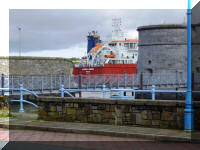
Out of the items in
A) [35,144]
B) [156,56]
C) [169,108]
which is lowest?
[35,144]

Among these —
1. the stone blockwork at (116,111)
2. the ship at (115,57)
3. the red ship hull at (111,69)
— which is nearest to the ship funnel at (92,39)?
the ship at (115,57)

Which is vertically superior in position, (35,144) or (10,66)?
(10,66)

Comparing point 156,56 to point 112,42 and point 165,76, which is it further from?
point 112,42

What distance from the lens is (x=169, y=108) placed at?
11.1 m

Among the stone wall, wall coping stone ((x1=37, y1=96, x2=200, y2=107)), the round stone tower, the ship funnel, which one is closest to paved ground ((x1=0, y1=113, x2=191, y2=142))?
wall coping stone ((x1=37, y1=96, x2=200, y2=107))

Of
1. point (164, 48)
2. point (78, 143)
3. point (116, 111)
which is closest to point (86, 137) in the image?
point (78, 143)

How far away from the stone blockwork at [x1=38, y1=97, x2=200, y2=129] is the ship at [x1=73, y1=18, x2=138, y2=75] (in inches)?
2464

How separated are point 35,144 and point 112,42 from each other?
7795cm

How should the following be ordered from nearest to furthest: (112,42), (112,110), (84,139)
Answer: (84,139), (112,110), (112,42)

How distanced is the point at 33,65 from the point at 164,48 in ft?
55.4

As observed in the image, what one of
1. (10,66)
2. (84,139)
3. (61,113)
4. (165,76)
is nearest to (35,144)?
(84,139)

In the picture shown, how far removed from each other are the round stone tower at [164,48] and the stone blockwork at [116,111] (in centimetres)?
3841

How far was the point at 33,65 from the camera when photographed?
44344 millimetres

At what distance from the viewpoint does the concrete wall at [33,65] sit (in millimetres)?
42281
